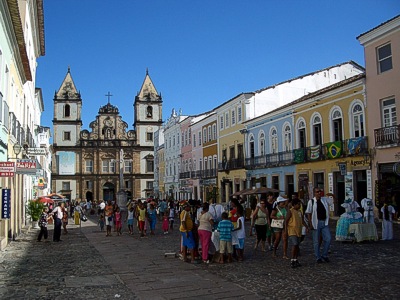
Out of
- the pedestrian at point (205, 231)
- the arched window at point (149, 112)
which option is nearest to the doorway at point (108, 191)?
the arched window at point (149, 112)

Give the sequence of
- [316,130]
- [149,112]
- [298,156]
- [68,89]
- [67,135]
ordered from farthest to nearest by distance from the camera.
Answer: [149,112], [68,89], [67,135], [298,156], [316,130]

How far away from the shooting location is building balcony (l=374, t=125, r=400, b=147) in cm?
2057

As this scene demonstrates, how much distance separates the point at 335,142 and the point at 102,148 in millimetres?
53169

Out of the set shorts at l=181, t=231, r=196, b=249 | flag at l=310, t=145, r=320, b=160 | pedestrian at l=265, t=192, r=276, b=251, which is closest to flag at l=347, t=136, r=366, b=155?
flag at l=310, t=145, r=320, b=160

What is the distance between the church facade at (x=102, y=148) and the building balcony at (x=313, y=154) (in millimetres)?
39871

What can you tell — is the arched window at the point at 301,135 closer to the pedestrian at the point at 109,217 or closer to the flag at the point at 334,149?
the flag at the point at 334,149

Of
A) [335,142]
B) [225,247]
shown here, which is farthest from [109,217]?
[335,142]

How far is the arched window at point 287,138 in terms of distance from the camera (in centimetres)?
3009

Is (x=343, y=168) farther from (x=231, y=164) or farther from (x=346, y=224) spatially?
(x=231, y=164)

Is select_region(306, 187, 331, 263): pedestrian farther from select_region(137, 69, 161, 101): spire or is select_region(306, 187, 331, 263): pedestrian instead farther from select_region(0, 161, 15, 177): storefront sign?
select_region(137, 69, 161, 101): spire

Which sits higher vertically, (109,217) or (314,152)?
(314,152)

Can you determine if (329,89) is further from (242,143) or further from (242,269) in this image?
(242,269)

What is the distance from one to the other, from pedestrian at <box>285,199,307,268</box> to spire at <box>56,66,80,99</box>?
218ft

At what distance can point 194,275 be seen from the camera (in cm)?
975
